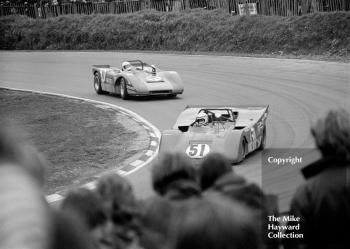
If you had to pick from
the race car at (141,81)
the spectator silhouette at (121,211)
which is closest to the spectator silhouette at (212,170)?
the spectator silhouette at (121,211)

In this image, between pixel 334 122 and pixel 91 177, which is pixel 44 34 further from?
pixel 334 122

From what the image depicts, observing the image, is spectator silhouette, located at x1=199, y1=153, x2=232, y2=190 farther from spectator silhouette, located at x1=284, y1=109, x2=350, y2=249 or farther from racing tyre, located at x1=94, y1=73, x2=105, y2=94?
racing tyre, located at x1=94, y1=73, x2=105, y2=94

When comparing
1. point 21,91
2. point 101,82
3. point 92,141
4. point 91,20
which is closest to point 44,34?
point 91,20

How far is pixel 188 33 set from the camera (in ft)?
110

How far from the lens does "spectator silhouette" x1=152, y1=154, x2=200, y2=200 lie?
3.49 metres

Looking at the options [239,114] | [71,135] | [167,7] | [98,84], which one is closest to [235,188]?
[239,114]

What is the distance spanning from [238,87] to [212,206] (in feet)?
57.9

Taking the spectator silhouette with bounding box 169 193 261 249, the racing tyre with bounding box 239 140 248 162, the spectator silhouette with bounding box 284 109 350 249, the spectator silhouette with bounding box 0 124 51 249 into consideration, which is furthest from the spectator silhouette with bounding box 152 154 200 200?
the racing tyre with bounding box 239 140 248 162

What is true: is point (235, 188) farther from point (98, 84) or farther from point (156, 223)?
point (98, 84)

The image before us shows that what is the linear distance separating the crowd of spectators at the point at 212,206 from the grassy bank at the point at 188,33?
2304 centimetres

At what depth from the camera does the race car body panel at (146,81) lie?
1792 centimetres

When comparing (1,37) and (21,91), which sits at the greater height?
(1,37)

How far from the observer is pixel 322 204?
11.1ft

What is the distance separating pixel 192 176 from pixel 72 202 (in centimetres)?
77
